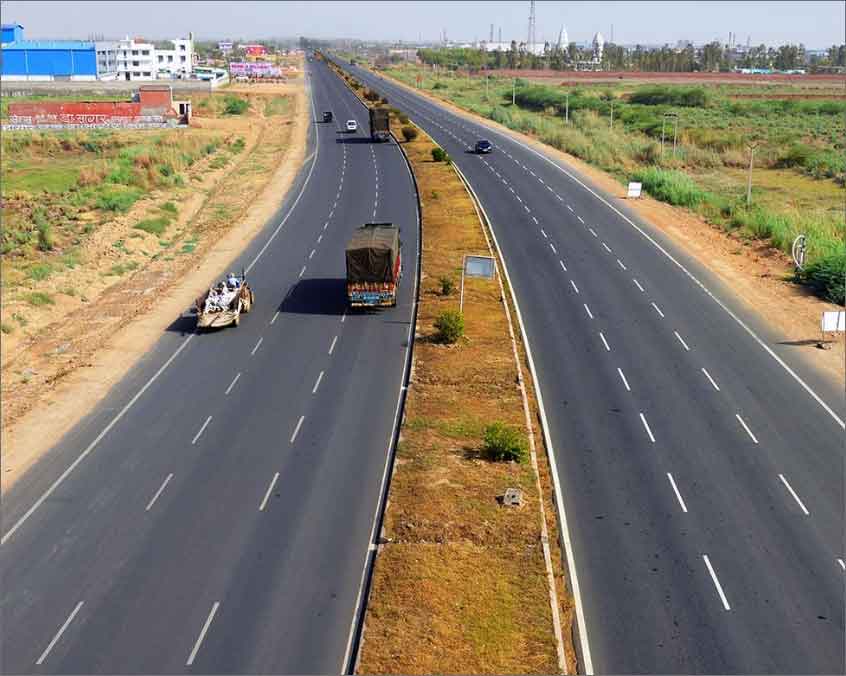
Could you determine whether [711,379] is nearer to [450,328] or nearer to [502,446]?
[450,328]

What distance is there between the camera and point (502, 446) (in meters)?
29.0

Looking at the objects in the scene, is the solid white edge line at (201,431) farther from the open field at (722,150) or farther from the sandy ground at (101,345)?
the open field at (722,150)

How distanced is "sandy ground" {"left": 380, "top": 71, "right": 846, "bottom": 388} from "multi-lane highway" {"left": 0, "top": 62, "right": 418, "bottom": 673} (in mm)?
17227

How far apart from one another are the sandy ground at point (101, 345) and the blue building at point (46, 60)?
136 m

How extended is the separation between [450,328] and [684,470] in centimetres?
1339

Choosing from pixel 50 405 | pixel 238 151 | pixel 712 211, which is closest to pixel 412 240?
pixel 712 211

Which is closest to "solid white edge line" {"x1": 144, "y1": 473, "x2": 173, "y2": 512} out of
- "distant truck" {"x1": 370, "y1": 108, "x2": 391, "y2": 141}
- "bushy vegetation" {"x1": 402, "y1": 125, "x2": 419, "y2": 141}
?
"distant truck" {"x1": 370, "y1": 108, "x2": 391, "y2": 141}

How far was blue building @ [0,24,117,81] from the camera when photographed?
178375 millimetres

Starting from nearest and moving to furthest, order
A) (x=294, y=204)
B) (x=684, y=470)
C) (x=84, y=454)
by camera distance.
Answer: (x=684, y=470), (x=84, y=454), (x=294, y=204)

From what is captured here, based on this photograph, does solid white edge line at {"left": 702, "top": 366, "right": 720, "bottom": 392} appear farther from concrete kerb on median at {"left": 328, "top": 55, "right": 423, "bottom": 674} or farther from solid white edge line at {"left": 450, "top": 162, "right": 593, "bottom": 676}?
concrete kerb on median at {"left": 328, "top": 55, "right": 423, "bottom": 674}

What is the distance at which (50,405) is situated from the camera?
3322 centimetres

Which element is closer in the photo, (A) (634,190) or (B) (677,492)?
(B) (677,492)

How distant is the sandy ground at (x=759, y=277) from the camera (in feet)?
133

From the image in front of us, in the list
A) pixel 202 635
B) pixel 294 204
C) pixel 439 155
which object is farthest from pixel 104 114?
pixel 202 635
